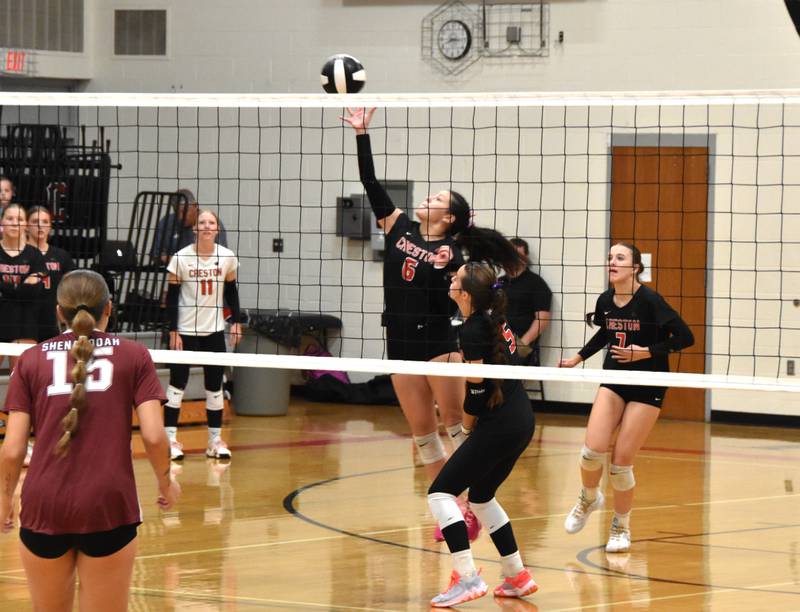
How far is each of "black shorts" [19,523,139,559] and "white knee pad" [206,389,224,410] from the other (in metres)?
6.06

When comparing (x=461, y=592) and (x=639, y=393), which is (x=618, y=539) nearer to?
(x=639, y=393)

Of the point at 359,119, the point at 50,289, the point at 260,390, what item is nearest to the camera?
the point at 359,119

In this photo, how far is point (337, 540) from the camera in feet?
24.2

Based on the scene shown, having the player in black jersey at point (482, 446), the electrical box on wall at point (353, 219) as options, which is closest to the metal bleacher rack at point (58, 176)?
the electrical box on wall at point (353, 219)

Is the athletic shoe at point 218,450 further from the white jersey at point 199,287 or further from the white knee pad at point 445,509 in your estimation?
the white knee pad at point 445,509

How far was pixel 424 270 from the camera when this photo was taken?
6949 mm

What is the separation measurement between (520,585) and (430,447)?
129cm

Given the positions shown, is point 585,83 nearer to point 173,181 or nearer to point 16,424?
point 173,181

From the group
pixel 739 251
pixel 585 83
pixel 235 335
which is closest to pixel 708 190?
pixel 739 251

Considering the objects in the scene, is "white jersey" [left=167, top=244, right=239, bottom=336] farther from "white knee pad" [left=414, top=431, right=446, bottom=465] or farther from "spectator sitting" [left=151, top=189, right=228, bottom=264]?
"white knee pad" [left=414, top=431, right=446, bottom=465]

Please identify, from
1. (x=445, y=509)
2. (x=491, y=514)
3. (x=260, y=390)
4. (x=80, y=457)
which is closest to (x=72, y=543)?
(x=80, y=457)

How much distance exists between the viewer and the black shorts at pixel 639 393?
7.04 meters

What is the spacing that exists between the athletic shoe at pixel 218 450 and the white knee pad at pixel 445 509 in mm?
4476

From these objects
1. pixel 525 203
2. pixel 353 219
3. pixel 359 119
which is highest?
pixel 359 119
